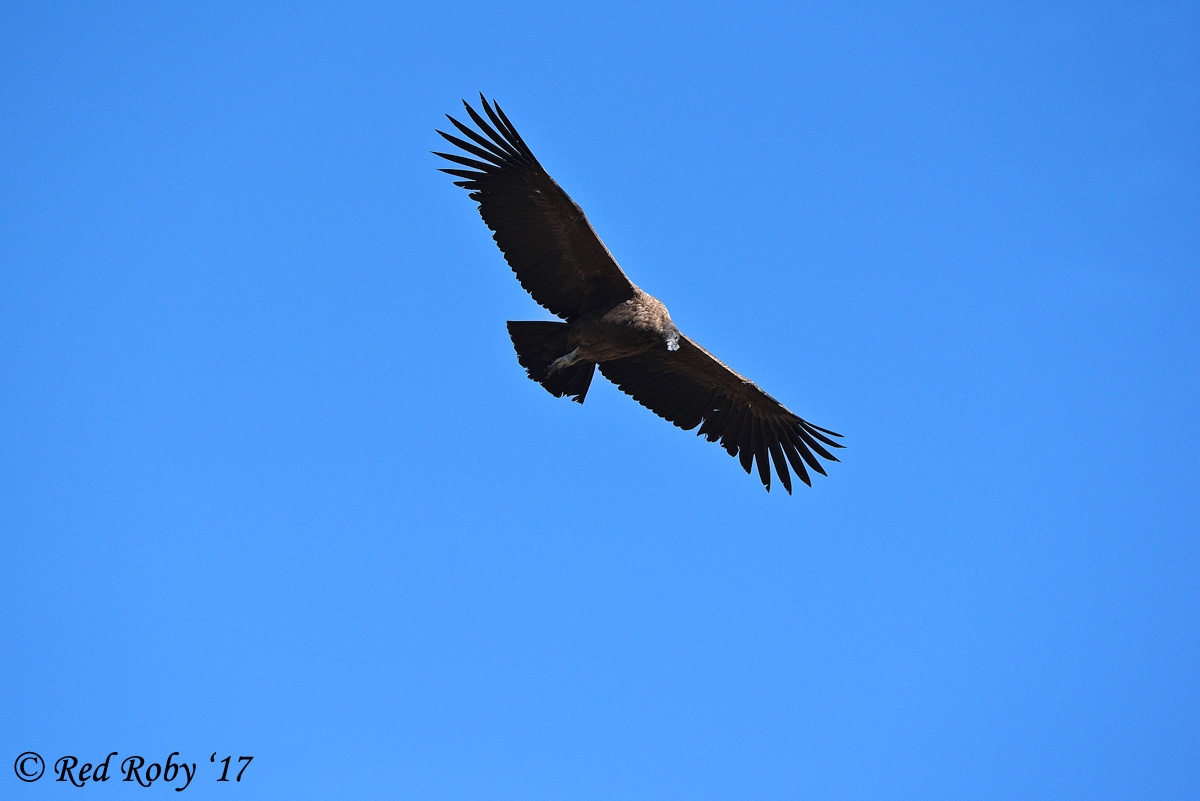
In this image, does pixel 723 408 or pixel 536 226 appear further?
pixel 723 408

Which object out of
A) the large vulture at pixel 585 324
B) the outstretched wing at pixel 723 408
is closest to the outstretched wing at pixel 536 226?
the large vulture at pixel 585 324

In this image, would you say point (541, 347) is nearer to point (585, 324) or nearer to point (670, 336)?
point (585, 324)

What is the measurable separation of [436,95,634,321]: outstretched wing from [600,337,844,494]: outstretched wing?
1.03m

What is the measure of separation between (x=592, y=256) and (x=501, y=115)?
5.22ft

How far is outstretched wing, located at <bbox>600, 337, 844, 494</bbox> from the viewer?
10781 mm

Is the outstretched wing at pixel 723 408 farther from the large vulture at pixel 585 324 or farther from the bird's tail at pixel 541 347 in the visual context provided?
the bird's tail at pixel 541 347

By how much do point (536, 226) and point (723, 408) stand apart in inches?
125

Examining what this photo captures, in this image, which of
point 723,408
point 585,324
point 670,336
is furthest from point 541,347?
point 723,408

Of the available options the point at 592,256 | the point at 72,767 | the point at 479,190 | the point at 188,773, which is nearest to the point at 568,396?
the point at 592,256

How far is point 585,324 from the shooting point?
9.79m

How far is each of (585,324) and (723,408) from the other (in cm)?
227

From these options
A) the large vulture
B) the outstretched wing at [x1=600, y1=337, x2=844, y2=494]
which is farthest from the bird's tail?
the outstretched wing at [x1=600, y1=337, x2=844, y2=494]

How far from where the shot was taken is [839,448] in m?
11.1

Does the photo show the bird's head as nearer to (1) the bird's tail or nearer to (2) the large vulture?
(2) the large vulture
